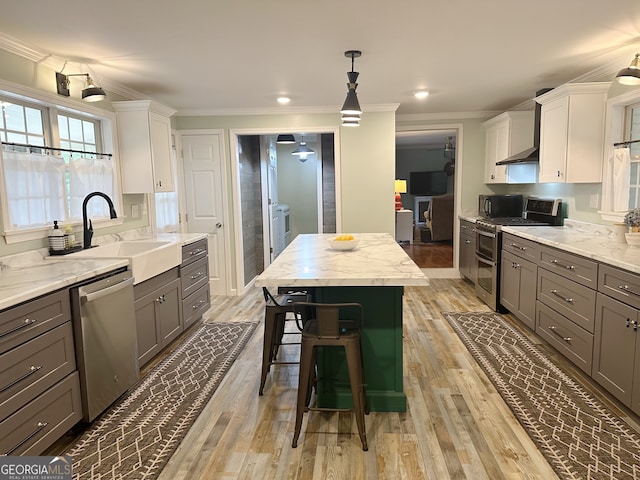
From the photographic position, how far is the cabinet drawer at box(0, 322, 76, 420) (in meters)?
1.84

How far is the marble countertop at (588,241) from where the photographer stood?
2.51 meters

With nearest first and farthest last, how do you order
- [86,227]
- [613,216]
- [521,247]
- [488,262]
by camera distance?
[86,227], [613,216], [521,247], [488,262]

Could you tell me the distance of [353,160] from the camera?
510cm

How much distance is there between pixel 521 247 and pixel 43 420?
3695 mm

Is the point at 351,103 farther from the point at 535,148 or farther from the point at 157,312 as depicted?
the point at 535,148

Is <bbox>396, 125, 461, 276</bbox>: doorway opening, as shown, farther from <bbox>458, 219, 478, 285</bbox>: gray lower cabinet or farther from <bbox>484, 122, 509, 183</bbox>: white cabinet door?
<bbox>484, 122, 509, 183</bbox>: white cabinet door

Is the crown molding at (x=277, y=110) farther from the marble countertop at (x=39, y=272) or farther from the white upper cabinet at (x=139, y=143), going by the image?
the marble countertop at (x=39, y=272)

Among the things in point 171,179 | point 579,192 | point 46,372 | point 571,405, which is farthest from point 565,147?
point 46,372

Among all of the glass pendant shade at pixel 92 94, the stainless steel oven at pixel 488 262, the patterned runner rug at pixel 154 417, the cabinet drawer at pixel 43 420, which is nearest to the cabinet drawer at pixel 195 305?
the patterned runner rug at pixel 154 417

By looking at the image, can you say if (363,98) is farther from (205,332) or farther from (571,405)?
(571,405)

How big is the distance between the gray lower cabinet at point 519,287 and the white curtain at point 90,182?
3.70 metres

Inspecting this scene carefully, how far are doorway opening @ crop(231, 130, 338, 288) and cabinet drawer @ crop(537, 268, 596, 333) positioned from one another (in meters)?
2.84

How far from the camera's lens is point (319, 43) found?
2.83 metres

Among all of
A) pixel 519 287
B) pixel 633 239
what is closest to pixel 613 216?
pixel 633 239
